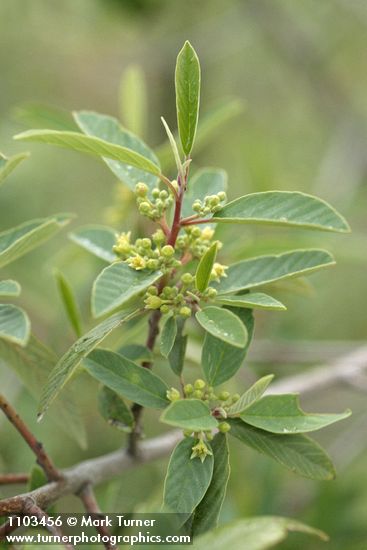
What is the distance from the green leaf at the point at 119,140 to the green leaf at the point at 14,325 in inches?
11.7

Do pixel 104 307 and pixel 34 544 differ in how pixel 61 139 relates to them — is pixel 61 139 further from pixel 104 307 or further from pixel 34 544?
pixel 34 544

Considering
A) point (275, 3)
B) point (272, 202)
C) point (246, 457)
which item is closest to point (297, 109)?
point (275, 3)

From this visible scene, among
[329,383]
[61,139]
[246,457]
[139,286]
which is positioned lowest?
[246,457]

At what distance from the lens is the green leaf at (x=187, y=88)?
842 millimetres

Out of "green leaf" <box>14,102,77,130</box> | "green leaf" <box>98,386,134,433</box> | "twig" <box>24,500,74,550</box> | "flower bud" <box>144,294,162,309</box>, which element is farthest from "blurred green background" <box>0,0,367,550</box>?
"twig" <box>24,500,74,550</box>

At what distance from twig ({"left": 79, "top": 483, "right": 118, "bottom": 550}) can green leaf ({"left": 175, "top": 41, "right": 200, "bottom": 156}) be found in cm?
54

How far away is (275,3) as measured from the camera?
10.3 ft

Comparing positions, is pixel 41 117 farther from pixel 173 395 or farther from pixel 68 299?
pixel 173 395

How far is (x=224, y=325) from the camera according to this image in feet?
2.66

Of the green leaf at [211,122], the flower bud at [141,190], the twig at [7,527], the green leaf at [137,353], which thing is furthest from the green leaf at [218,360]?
the green leaf at [211,122]

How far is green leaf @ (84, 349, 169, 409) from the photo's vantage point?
0.92 m

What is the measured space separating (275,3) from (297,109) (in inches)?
54.0

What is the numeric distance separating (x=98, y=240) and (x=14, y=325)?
16.1 inches

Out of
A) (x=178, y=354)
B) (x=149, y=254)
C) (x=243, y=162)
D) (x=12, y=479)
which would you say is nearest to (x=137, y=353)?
(x=178, y=354)
